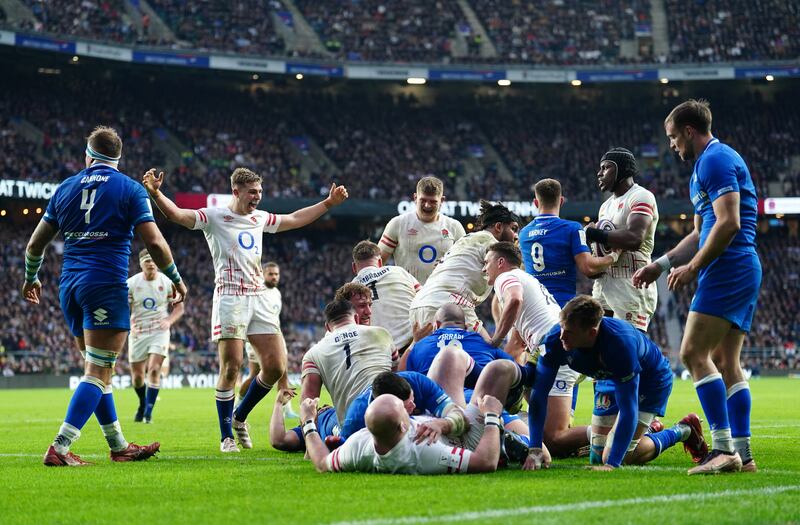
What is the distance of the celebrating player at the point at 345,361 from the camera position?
7.81 m

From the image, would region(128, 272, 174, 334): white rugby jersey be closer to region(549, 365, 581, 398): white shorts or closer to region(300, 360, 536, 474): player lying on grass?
region(549, 365, 581, 398): white shorts

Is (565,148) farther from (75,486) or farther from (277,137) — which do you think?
(75,486)

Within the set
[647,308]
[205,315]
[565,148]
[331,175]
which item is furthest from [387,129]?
[647,308]

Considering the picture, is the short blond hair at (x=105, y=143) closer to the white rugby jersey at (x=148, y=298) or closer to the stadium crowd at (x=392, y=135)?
the white rugby jersey at (x=148, y=298)

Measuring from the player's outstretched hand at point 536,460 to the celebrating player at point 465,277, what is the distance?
203 cm

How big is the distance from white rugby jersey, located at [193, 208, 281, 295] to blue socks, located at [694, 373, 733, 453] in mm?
4931

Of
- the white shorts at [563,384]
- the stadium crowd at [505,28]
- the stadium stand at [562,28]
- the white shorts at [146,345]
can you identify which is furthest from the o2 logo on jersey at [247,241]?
the stadium stand at [562,28]

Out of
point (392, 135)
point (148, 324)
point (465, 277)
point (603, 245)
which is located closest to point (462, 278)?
point (465, 277)

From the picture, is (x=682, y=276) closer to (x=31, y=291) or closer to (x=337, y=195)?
(x=337, y=195)

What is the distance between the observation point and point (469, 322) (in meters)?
9.61

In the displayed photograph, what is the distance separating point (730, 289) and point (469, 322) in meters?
3.22

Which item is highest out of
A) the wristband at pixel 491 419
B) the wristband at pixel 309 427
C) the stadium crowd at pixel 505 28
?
the stadium crowd at pixel 505 28

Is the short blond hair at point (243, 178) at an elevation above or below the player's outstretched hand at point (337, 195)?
above

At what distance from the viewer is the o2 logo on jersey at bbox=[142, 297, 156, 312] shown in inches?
645
